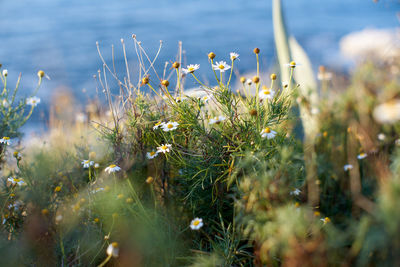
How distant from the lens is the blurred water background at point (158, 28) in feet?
24.3

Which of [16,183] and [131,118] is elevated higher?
[131,118]

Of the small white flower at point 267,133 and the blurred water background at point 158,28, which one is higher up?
the small white flower at point 267,133

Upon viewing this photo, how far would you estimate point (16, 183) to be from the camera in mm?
1792

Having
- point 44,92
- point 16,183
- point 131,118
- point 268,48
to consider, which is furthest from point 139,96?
point 268,48

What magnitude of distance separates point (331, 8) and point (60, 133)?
37.8 ft

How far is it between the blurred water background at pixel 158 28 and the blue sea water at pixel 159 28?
0.08 feet

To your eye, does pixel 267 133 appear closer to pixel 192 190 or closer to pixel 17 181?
pixel 192 190

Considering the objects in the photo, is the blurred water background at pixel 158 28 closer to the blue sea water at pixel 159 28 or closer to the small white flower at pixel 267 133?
the blue sea water at pixel 159 28

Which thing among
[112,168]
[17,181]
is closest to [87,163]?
[112,168]

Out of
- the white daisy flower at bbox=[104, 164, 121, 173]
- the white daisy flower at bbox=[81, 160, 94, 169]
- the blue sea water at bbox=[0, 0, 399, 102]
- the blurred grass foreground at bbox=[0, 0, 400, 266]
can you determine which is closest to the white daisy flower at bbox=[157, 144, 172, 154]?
the blurred grass foreground at bbox=[0, 0, 400, 266]

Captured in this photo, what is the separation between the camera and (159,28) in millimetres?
9812

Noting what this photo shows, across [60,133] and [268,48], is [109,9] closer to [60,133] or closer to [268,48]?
[268,48]

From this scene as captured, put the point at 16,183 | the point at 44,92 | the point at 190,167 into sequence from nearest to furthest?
the point at 190,167 < the point at 16,183 < the point at 44,92

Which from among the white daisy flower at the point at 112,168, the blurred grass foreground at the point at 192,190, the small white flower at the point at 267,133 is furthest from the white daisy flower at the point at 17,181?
the small white flower at the point at 267,133
